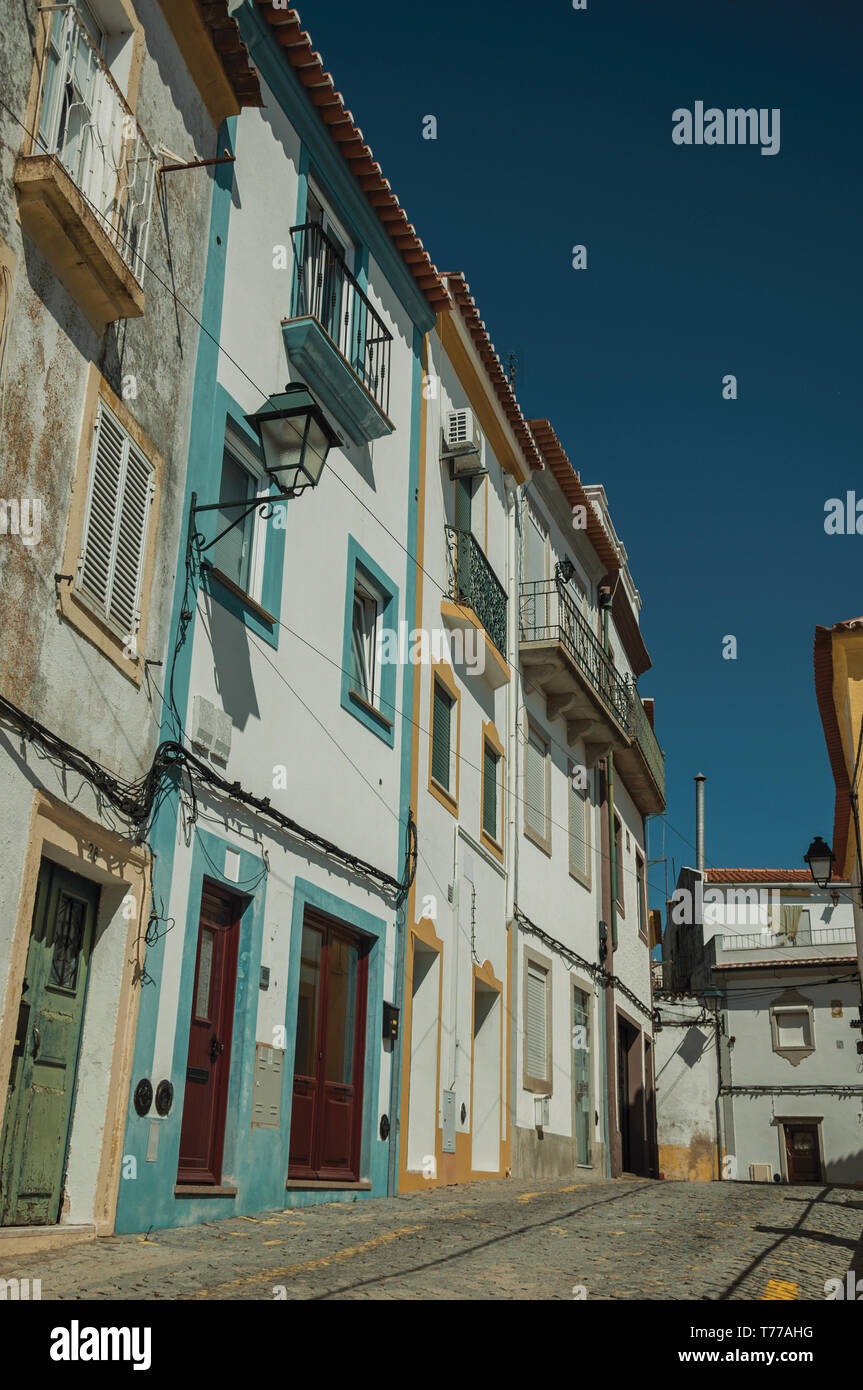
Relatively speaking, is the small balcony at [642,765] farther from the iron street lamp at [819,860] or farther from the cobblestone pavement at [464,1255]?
the cobblestone pavement at [464,1255]

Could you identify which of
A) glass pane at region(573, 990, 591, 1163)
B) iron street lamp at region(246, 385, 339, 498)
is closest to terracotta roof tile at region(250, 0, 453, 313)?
iron street lamp at region(246, 385, 339, 498)

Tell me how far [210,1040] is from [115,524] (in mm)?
3667

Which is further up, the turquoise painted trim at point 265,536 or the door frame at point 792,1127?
the turquoise painted trim at point 265,536

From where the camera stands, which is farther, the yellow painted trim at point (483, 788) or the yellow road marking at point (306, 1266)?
the yellow painted trim at point (483, 788)

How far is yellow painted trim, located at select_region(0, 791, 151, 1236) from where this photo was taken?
6961 millimetres

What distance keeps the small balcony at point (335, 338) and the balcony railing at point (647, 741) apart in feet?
40.4

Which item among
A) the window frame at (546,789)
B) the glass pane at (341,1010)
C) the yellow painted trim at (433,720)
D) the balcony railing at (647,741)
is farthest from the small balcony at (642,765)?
the glass pane at (341,1010)

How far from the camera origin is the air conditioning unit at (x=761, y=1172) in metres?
37.2

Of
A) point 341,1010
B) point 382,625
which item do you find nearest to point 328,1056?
point 341,1010

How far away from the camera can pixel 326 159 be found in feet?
41.7

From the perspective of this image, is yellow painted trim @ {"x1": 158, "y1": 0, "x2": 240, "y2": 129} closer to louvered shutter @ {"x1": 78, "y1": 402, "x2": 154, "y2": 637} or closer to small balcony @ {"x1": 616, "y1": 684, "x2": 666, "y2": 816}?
louvered shutter @ {"x1": 78, "y1": 402, "x2": 154, "y2": 637}

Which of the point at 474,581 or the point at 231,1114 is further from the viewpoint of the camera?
the point at 474,581

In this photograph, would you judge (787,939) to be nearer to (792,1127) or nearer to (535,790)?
(792,1127)
